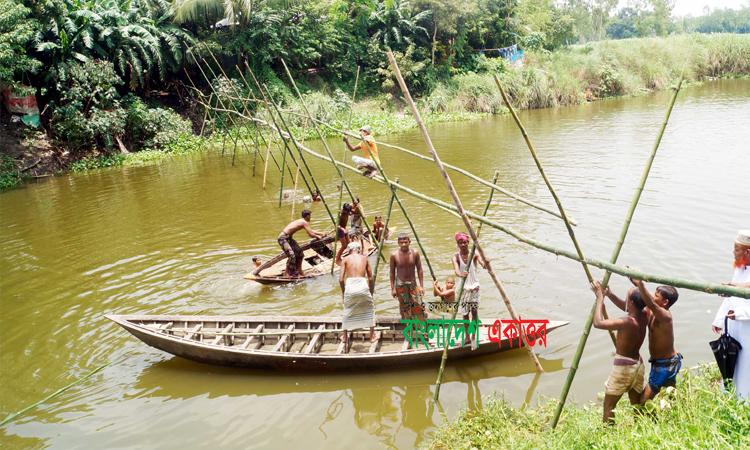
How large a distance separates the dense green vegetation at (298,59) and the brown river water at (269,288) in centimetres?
350

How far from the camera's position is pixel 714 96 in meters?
30.6

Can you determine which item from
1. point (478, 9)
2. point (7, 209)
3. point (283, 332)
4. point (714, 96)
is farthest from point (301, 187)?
point (714, 96)

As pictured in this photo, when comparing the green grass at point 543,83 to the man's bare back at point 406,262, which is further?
the green grass at point 543,83

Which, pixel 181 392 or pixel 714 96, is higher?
pixel 714 96

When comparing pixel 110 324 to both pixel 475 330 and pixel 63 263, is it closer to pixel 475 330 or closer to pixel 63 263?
pixel 63 263

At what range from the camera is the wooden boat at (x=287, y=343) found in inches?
248

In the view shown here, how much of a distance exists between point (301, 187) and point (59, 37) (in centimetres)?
1184

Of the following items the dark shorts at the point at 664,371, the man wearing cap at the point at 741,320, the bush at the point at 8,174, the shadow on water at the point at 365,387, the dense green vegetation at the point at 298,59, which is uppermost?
the dense green vegetation at the point at 298,59

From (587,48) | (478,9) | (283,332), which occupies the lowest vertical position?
(283,332)

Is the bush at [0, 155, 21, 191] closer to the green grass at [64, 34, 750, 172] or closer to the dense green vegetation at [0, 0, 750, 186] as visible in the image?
the dense green vegetation at [0, 0, 750, 186]

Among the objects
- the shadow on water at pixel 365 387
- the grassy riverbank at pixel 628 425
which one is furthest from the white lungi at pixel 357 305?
the grassy riverbank at pixel 628 425

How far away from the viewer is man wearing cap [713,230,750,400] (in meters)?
4.22

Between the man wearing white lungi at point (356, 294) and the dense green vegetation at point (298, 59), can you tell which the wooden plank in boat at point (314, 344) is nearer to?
the man wearing white lungi at point (356, 294)

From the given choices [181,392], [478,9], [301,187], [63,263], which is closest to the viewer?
[181,392]
